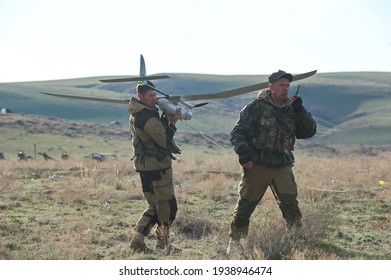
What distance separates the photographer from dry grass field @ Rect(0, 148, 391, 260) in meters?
6.53

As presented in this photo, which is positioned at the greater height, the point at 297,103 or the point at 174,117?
the point at 297,103

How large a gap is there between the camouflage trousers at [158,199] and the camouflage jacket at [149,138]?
0.11 metres

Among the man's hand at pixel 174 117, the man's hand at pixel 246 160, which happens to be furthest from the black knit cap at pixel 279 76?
the man's hand at pixel 174 117

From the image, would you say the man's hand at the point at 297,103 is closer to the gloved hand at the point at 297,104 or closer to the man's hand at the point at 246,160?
the gloved hand at the point at 297,104

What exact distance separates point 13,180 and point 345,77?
144m

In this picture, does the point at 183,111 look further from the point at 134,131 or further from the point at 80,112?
the point at 80,112

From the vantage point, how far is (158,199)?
6930 mm

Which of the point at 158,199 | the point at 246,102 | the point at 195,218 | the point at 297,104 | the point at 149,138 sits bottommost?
the point at 246,102

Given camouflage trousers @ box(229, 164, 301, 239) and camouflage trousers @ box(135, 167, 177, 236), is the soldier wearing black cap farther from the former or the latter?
camouflage trousers @ box(135, 167, 177, 236)

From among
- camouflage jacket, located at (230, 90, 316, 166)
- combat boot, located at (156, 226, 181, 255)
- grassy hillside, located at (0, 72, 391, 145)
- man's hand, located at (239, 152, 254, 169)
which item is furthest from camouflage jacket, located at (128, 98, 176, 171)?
grassy hillside, located at (0, 72, 391, 145)

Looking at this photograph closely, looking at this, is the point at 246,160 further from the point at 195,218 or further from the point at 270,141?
the point at 195,218

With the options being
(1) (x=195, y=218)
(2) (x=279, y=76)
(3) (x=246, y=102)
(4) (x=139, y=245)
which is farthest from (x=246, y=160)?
(3) (x=246, y=102)

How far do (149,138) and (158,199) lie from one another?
2.46 feet

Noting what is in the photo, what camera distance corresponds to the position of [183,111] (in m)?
7.40
